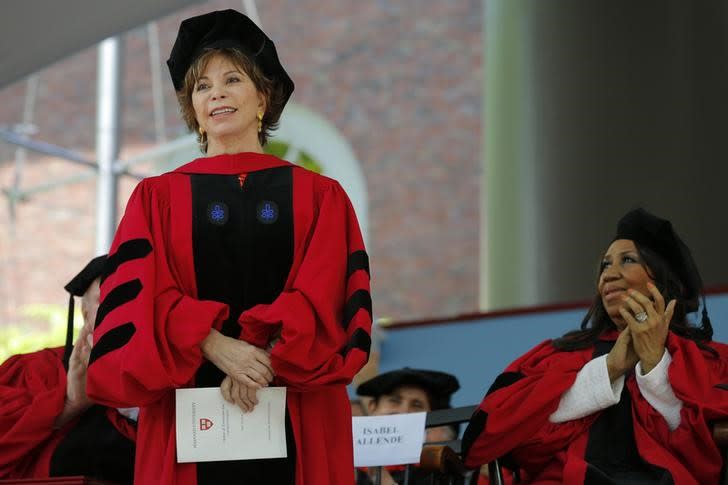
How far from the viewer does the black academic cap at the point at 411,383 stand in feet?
17.4

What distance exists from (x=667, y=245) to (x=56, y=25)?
259 cm

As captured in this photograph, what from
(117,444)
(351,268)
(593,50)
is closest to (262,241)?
(351,268)

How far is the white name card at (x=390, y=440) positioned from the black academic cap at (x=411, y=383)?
653mm

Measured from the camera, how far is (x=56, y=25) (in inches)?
206

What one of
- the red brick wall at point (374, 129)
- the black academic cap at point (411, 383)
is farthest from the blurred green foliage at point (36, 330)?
the black academic cap at point (411, 383)

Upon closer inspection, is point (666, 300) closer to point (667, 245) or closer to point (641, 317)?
point (667, 245)

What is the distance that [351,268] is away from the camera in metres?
3.43

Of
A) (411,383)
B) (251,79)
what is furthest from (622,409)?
(251,79)

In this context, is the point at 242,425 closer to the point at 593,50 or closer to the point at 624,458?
the point at 624,458

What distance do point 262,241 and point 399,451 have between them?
4.52 feet

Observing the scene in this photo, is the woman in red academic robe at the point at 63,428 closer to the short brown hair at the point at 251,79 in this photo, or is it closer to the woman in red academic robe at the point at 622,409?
the short brown hair at the point at 251,79

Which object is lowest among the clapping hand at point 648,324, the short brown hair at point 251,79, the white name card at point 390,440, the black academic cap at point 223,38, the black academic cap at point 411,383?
the white name card at point 390,440

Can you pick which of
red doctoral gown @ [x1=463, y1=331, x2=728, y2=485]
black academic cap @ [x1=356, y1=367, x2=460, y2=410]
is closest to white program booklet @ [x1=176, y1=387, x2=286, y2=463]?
red doctoral gown @ [x1=463, y1=331, x2=728, y2=485]

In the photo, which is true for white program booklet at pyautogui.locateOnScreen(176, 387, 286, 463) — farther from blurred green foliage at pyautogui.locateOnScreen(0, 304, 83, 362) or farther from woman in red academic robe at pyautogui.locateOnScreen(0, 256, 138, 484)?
blurred green foliage at pyautogui.locateOnScreen(0, 304, 83, 362)
